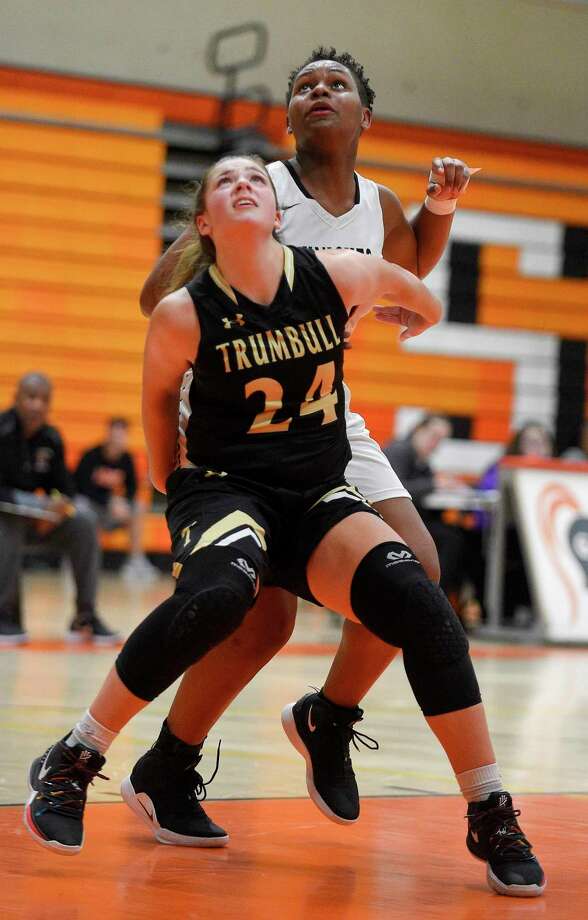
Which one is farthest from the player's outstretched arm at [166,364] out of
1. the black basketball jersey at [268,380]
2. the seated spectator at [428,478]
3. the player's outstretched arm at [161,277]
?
the seated spectator at [428,478]

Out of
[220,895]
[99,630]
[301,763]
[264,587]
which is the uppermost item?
[264,587]

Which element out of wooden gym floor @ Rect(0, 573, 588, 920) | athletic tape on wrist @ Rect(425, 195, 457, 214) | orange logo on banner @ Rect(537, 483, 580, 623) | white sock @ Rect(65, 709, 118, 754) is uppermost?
athletic tape on wrist @ Rect(425, 195, 457, 214)

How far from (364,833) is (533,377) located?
38.7 feet

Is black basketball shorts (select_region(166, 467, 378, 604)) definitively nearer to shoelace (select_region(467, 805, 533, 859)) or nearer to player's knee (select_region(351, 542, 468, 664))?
player's knee (select_region(351, 542, 468, 664))

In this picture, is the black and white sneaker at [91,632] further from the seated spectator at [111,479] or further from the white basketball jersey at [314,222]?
the white basketball jersey at [314,222]

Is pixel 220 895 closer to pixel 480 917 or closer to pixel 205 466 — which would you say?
pixel 480 917

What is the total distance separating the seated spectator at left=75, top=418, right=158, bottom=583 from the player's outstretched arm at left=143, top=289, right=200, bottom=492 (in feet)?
29.9

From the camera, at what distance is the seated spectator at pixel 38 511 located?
25.2 ft

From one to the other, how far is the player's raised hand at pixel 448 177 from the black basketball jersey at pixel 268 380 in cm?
50

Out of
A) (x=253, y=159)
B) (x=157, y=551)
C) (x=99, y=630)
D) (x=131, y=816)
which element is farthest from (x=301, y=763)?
(x=157, y=551)

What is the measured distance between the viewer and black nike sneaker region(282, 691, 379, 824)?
305 centimetres

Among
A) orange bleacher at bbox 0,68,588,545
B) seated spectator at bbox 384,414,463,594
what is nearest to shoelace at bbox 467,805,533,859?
seated spectator at bbox 384,414,463,594

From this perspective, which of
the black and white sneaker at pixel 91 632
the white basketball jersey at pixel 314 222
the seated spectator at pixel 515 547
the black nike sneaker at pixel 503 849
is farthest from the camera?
the seated spectator at pixel 515 547

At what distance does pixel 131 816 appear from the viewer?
319 centimetres
